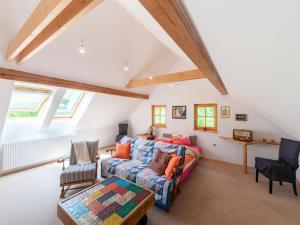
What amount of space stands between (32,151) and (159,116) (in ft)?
13.8

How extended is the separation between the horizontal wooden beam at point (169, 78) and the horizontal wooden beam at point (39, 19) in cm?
277

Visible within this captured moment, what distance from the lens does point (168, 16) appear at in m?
0.86

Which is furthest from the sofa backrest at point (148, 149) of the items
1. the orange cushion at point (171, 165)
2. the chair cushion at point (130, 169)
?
the orange cushion at point (171, 165)

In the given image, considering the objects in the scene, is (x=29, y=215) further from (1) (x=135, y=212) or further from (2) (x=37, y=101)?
(2) (x=37, y=101)

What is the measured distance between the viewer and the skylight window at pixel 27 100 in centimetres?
318

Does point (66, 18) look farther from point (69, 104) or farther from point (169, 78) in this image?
point (69, 104)

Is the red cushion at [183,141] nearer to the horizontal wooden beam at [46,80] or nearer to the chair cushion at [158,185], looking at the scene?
the chair cushion at [158,185]

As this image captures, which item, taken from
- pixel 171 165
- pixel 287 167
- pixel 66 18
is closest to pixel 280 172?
pixel 287 167

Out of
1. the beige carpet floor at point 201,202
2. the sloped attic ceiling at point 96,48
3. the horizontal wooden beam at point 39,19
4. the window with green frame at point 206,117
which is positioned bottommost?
the beige carpet floor at point 201,202

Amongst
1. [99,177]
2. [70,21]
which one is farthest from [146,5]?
[99,177]

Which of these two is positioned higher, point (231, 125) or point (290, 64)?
point (290, 64)

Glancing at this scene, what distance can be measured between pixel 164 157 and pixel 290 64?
2.33 metres

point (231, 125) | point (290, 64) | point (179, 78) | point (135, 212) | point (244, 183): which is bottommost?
point (244, 183)

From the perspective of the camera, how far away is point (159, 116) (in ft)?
18.6
